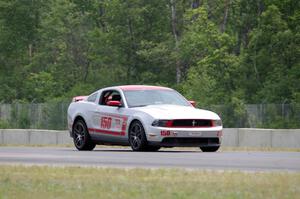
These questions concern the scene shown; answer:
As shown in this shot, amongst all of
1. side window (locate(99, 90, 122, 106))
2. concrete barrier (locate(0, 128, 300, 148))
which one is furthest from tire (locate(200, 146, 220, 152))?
concrete barrier (locate(0, 128, 300, 148))

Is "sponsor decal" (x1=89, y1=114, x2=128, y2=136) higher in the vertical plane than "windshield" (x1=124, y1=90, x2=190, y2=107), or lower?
lower

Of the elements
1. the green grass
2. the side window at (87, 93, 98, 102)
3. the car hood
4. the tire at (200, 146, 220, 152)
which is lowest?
the tire at (200, 146, 220, 152)

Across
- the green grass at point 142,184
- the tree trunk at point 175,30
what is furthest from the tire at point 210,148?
the tree trunk at point 175,30

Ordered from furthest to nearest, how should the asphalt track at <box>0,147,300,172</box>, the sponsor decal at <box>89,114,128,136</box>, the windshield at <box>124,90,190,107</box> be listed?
the windshield at <box>124,90,190,107</box> → the sponsor decal at <box>89,114,128,136</box> → the asphalt track at <box>0,147,300,172</box>

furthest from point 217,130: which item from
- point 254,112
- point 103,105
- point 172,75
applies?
point 172,75

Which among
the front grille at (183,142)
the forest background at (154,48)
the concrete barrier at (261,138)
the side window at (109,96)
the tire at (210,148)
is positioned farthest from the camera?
the forest background at (154,48)

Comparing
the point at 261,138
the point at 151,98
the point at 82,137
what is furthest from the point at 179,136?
the point at 261,138

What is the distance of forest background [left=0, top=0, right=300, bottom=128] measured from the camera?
4684 cm

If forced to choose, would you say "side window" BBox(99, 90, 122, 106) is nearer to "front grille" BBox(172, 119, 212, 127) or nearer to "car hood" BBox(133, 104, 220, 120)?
"car hood" BBox(133, 104, 220, 120)

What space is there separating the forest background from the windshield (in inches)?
696

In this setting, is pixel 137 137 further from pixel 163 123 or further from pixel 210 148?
pixel 210 148

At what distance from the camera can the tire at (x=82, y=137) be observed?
78.4 ft

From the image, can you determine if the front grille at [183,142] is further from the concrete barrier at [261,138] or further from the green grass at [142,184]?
the concrete barrier at [261,138]

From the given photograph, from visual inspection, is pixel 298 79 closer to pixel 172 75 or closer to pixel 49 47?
pixel 172 75
